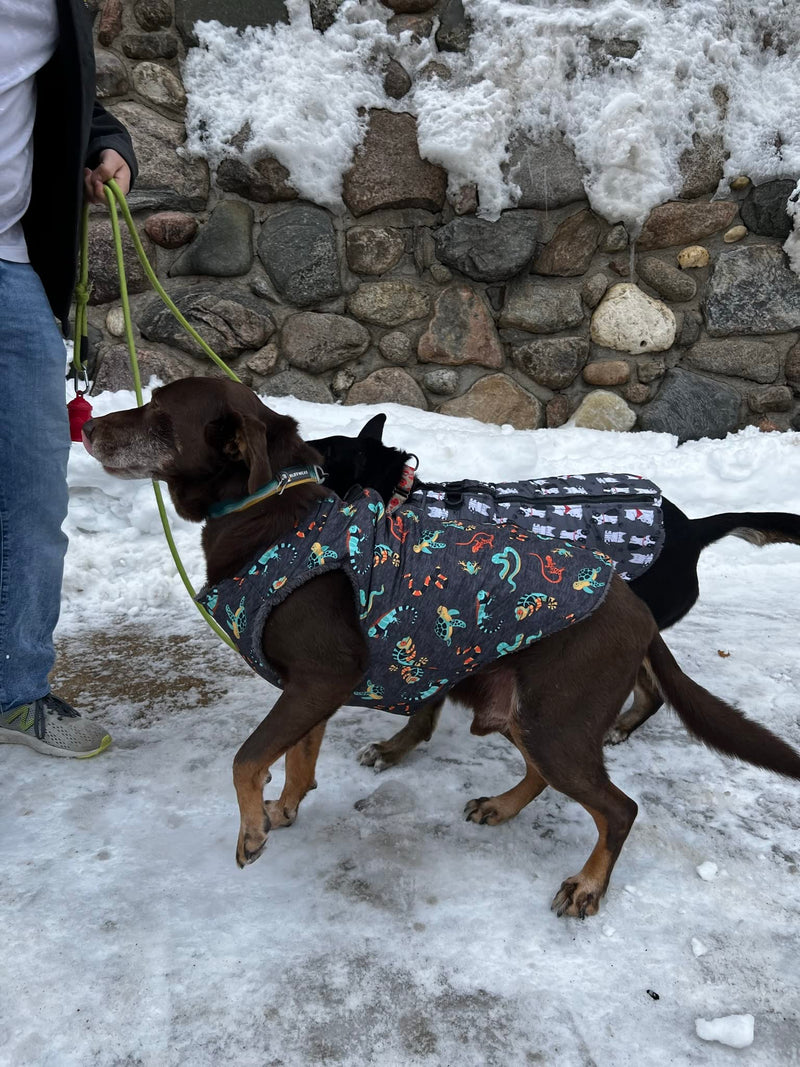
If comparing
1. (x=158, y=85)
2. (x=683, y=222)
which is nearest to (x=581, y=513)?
(x=683, y=222)

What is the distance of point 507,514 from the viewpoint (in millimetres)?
2684

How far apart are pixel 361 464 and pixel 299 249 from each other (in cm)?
288

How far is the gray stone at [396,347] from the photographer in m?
5.07

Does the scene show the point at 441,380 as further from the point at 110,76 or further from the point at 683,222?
the point at 110,76

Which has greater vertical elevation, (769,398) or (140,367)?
(769,398)

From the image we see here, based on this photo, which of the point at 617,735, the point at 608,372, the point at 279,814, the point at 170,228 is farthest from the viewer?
the point at 608,372

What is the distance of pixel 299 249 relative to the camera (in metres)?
4.89

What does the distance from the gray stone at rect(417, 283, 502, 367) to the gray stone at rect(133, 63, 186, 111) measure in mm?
2080

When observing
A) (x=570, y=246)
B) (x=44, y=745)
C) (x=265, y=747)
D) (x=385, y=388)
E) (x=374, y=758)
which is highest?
(x=570, y=246)

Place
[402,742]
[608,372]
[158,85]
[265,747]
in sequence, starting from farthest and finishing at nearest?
1. [608,372]
2. [158,85]
3. [402,742]
4. [265,747]

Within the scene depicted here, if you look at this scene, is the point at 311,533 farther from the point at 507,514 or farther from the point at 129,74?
the point at 129,74

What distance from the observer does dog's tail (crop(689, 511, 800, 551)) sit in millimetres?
2836

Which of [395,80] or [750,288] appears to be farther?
[750,288]

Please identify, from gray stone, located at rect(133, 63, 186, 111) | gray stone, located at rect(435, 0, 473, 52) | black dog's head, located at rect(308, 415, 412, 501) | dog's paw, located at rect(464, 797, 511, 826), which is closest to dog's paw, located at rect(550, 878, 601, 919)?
dog's paw, located at rect(464, 797, 511, 826)
